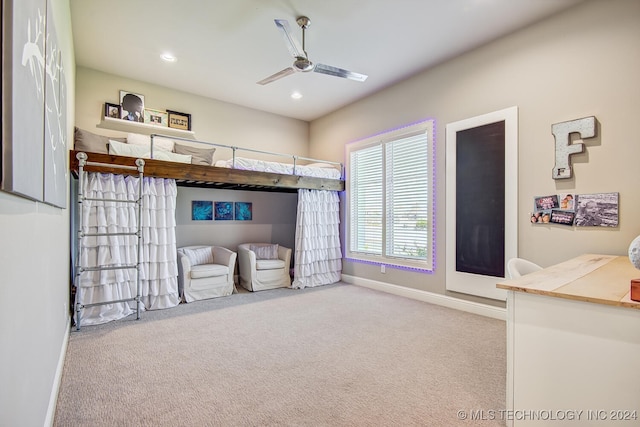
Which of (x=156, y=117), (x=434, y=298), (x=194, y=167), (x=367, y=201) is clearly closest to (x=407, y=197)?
(x=367, y=201)

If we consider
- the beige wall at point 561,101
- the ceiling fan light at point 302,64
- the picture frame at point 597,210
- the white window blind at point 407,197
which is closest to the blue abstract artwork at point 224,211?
the white window blind at point 407,197

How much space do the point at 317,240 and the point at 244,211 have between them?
1.54 meters

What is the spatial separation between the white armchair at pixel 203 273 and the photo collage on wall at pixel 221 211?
600 mm

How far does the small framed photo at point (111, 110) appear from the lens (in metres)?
4.45

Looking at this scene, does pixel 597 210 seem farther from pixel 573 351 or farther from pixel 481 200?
pixel 573 351

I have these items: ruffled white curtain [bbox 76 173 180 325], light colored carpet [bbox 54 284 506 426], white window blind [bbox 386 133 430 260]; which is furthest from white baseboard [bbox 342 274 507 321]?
ruffled white curtain [bbox 76 173 180 325]

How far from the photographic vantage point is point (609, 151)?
284 centimetres

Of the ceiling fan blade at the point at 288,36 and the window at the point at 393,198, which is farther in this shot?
the window at the point at 393,198

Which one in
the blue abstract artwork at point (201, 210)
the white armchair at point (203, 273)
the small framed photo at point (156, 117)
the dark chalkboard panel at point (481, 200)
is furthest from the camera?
the blue abstract artwork at point (201, 210)

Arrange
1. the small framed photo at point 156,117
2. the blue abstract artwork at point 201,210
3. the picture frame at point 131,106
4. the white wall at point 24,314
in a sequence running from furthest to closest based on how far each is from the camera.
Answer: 1. the blue abstract artwork at point 201,210
2. the small framed photo at point 156,117
3. the picture frame at point 131,106
4. the white wall at point 24,314

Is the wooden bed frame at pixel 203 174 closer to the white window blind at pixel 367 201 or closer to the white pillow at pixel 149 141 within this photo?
the white window blind at pixel 367 201

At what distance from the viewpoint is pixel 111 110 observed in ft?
14.7

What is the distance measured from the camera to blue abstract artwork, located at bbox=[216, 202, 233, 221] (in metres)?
5.51

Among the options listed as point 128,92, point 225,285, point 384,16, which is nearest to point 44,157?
point 384,16
